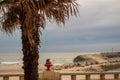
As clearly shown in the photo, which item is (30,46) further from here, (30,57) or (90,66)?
(90,66)

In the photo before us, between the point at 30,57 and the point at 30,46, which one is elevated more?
the point at 30,46

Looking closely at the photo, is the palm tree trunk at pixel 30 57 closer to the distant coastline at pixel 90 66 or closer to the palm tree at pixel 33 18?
the palm tree at pixel 33 18

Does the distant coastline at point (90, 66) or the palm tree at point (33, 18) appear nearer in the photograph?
the palm tree at point (33, 18)

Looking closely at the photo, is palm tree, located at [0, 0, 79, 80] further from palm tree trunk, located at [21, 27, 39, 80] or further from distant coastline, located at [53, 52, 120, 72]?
distant coastline, located at [53, 52, 120, 72]

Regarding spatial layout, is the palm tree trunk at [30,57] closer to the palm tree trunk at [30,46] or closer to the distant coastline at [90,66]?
the palm tree trunk at [30,46]

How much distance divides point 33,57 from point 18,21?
1.47 metres

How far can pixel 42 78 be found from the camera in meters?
18.6

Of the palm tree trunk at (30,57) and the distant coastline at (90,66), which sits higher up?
the distant coastline at (90,66)

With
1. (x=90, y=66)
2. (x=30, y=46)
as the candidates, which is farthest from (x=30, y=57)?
(x=90, y=66)

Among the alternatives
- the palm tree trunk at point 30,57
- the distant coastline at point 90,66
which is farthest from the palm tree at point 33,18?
the distant coastline at point 90,66

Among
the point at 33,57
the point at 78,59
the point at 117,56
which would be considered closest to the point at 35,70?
the point at 33,57

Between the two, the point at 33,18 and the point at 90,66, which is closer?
the point at 33,18

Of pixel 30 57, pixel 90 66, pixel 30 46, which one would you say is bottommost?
pixel 30 57

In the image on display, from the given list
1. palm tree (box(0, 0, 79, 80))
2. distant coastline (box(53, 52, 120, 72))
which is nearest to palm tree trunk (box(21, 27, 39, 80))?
palm tree (box(0, 0, 79, 80))
